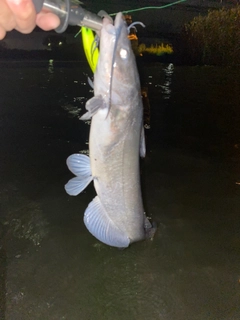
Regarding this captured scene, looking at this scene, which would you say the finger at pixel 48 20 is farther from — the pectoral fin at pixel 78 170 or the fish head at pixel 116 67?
the pectoral fin at pixel 78 170

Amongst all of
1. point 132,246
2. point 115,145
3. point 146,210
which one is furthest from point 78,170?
point 146,210

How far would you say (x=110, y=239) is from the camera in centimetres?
167

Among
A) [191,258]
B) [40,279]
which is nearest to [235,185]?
[191,258]

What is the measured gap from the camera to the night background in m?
2.58

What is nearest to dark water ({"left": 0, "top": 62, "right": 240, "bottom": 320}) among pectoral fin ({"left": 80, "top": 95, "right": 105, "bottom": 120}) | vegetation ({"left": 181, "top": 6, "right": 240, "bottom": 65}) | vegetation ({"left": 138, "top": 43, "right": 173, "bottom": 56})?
pectoral fin ({"left": 80, "top": 95, "right": 105, "bottom": 120})

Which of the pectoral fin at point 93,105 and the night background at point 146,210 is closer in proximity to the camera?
the pectoral fin at point 93,105

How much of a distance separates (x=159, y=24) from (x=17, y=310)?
18.5 meters

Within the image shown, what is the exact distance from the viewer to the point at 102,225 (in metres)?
1.67

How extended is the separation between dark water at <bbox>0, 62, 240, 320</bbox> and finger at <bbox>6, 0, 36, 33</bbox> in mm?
2059

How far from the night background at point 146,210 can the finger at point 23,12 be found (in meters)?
0.81

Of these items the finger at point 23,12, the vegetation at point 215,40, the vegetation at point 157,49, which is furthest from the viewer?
the vegetation at point 157,49

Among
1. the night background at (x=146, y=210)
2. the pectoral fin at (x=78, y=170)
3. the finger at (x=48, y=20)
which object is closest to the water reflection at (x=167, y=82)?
the night background at (x=146, y=210)

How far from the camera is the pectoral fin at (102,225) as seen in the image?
1646mm

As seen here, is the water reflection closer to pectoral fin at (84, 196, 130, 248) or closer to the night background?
the night background
